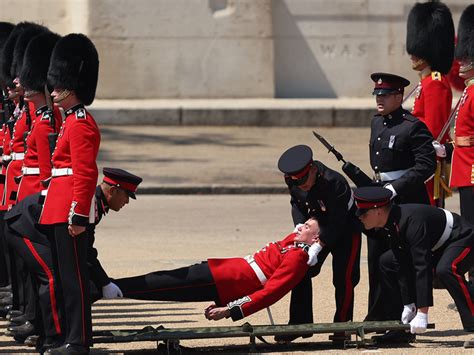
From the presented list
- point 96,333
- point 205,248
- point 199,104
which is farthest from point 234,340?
point 199,104

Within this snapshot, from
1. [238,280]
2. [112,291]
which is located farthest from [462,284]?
[112,291]

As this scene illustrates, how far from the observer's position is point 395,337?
8156 mm

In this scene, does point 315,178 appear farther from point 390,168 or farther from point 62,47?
point 62,47

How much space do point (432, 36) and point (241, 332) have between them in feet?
10.8

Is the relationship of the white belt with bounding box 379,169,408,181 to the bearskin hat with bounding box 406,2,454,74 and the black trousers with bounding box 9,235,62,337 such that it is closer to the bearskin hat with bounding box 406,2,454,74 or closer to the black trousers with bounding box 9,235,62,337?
the bearskin hat with bounding box 406,2,454,74

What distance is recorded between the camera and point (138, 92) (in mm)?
22484

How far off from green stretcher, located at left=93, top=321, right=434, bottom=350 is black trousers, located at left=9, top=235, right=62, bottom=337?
23 centimetres

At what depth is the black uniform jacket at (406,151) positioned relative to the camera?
335 inches

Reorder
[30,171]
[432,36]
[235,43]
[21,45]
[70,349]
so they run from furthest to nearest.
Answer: [235,43], [432,36], [21,45], [30,171], [70,349]

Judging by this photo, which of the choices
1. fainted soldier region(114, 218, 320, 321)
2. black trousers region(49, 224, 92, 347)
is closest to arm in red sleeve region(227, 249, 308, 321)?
fainted soldier region(114, 218, 320, 321)

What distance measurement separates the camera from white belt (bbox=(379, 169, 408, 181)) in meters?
8.62

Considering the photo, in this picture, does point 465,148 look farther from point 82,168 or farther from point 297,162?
point 82,168

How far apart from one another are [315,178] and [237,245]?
4.12m

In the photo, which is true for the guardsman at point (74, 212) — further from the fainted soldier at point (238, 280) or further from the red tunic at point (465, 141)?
the red tunic at point (465, 141)
